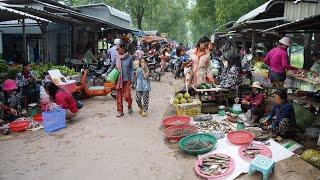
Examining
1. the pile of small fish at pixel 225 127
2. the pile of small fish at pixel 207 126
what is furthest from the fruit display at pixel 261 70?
the pile of small fish at pixel 207 126

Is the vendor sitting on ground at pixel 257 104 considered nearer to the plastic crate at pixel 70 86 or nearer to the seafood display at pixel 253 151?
the seafood display at pixel 253 151

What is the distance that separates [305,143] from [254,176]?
209cm

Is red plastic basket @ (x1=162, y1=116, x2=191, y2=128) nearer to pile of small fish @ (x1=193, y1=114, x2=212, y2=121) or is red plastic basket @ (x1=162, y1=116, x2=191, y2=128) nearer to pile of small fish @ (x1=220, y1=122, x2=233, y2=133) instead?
pile of small fish @ (x1=193, y1=114, x2=212, y2=121)

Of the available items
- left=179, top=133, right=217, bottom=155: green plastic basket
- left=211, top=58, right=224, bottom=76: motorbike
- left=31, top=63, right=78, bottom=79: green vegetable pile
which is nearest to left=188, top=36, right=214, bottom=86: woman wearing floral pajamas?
left=179, top=133, right=217, bottom=155: green plastic basket

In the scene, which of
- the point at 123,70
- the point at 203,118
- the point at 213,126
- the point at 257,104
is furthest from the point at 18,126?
the point at 257,104

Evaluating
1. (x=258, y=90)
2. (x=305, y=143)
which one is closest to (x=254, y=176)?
(x=305, y=143)

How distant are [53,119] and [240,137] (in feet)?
14.4

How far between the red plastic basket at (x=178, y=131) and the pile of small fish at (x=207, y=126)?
1.21ft

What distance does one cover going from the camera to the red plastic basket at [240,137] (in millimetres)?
6465

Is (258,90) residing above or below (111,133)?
above

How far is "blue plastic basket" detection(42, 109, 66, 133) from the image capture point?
7.96 meters

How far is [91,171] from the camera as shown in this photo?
578 centimetres

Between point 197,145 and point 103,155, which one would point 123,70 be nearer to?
point 103,155

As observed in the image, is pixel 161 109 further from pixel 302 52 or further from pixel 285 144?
pixel 302 52
